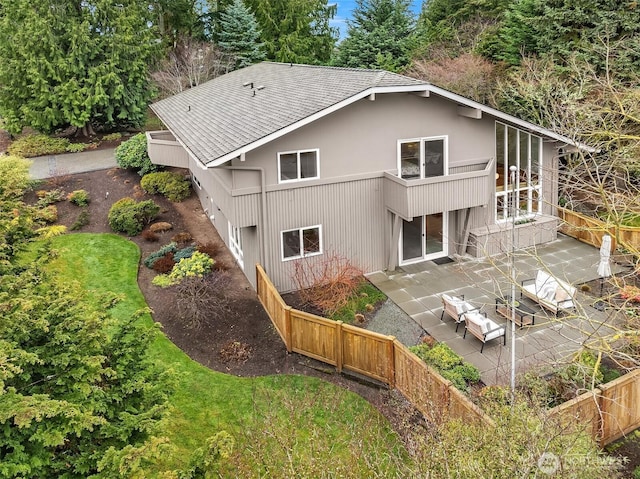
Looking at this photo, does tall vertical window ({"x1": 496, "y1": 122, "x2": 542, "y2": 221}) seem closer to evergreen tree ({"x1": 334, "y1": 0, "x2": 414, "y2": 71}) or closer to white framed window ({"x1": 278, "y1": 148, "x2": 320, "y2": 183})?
white framed window ({"x1": 278, "y1": 148, "x2": 320, "y2": 183})

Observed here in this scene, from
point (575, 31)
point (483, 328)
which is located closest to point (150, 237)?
point (483, 328)

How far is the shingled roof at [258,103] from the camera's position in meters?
15.8

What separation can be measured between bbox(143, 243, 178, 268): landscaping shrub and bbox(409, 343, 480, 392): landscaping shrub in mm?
10313

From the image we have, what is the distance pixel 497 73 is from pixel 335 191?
52.4ft

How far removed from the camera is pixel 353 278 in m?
16.7

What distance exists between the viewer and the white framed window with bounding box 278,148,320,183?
16406 mm

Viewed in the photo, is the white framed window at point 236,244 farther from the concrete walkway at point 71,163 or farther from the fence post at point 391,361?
the concrete walkway at point 71,163

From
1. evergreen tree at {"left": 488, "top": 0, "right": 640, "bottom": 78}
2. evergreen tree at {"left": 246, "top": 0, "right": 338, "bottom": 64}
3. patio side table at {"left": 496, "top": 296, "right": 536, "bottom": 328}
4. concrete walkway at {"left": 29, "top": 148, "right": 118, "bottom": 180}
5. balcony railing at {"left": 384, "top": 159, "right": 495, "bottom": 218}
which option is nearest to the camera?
patio side table at {"left": 496, "top": 296, "right": 536, "bottom": 328}

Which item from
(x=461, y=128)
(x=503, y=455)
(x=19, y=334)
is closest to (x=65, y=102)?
(x=461, y=128)

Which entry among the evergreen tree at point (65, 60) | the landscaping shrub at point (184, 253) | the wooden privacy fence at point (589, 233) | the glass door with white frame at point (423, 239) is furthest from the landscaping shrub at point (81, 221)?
the wooden privacy fence at point (589, 233)

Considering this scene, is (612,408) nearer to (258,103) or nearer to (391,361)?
(391,361)

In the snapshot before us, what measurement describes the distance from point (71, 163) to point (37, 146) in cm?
410

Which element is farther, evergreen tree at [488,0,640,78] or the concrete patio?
evergreen tree at [488,0,640,78]

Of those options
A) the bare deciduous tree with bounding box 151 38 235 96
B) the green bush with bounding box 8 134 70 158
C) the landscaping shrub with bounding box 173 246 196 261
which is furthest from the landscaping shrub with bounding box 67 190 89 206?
the bare deciduous tree with bounding box 151 38 235 96
